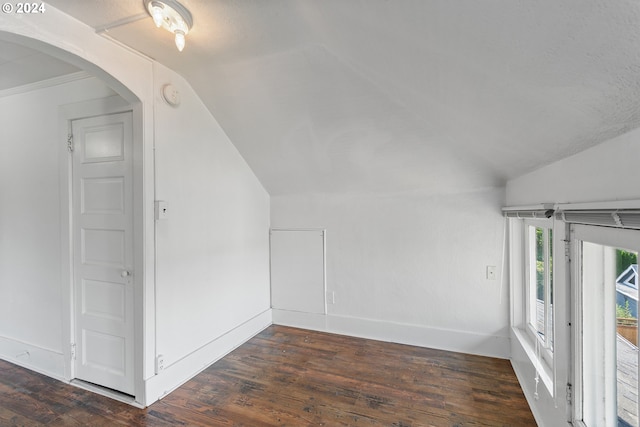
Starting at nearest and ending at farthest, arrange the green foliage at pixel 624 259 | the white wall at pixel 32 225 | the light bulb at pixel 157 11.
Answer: the green foliage at pixel 624 259
the light bulb at pixel 157 11
the white wall at pixel 32 225

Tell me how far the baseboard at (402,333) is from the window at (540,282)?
44cm

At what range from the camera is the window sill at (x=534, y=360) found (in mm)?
1630

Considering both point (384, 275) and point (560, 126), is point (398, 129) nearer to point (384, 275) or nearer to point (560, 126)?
point (560, 126)

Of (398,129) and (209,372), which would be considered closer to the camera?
(398,129)

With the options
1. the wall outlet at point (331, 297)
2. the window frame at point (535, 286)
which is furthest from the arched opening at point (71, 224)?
the window frame at point (535, 286)

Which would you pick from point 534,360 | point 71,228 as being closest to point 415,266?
point 534,360

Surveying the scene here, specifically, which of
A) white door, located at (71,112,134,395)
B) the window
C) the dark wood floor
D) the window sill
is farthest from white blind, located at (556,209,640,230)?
white door, located at (71,112,134,395)

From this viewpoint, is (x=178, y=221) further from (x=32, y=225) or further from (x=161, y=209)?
(x=32, y=225)

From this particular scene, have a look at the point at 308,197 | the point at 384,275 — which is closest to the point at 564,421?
the point at 384,275

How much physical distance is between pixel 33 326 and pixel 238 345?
167 cm

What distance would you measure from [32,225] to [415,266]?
3.36 m

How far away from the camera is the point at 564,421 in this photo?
133cm

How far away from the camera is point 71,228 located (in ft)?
7.12

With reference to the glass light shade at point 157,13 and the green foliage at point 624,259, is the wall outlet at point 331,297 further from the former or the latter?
the glass light shade at point 157,13
